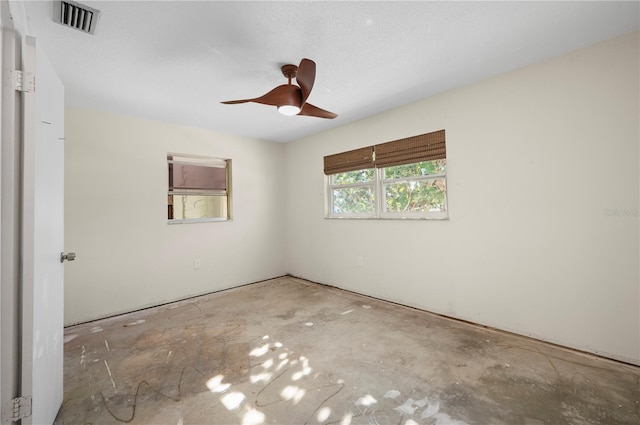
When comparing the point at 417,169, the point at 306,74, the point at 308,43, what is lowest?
the point at 417,169

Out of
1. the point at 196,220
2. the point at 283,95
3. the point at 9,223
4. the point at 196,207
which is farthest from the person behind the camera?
the point at 196,207

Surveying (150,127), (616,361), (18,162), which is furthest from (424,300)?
(150,127)

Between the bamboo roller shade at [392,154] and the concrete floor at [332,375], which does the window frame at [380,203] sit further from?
the concrete floor at [332,375]

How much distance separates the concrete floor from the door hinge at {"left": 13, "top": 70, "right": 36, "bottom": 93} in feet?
5.67

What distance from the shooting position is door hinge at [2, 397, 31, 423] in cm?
116

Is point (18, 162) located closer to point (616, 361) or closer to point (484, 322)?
point (484, 322)

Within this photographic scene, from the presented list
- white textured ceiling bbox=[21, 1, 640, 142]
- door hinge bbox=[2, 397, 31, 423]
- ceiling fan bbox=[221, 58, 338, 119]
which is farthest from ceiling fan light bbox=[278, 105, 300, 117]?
door hinge bbox=[2, 397, 31, 423]

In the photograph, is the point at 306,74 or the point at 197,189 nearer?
the point at 306,74

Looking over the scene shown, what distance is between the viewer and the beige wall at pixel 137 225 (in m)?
3.00

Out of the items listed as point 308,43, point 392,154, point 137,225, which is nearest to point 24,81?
point 308,43

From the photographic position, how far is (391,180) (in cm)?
348

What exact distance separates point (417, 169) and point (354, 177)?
3.17 ft

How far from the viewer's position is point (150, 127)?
346cm

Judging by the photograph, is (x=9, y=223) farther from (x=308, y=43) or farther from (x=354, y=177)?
(x=354, y=177)
